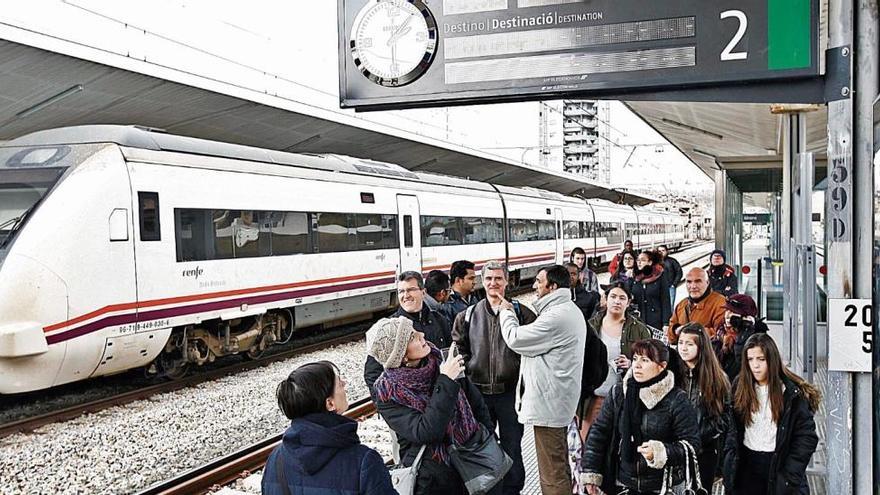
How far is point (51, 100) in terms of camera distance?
1241cm

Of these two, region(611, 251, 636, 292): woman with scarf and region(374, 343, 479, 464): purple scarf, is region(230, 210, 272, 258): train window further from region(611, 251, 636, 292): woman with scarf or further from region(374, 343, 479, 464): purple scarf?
region(374, 343, 479, 464): purple scarf

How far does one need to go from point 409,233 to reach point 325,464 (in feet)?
40.9

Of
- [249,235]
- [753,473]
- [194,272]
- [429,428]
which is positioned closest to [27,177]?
[194,272]

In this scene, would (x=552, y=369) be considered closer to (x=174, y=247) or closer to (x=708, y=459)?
(x=708, y=459)

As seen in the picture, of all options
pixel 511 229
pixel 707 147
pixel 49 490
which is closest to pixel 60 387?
pixel 49 490

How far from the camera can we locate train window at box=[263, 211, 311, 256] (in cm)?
1102

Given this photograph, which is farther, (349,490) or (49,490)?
(49,490)

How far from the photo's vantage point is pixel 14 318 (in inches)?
297

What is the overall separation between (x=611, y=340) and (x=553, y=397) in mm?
982

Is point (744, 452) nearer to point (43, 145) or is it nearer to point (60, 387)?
point (43, 145)

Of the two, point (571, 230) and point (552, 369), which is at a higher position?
point (571, 230)

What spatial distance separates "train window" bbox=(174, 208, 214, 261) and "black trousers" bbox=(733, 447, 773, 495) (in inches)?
275

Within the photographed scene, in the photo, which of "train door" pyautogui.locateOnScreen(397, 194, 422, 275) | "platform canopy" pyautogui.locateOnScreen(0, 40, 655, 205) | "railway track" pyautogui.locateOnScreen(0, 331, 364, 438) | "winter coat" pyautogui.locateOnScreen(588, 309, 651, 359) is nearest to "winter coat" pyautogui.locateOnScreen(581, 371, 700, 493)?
"winter coat" pyautogui.locateOnScreen(588, 309, 651, 359)

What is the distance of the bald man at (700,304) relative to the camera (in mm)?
5984
